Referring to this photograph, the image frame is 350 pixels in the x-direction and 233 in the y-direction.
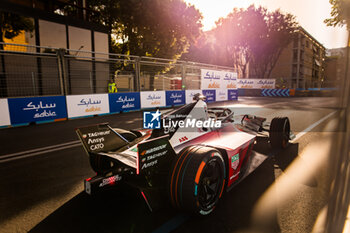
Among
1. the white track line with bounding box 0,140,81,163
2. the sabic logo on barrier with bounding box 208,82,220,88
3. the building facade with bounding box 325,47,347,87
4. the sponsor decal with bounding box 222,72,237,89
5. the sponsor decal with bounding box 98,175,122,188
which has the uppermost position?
the sponsor decal with bounding box 222,72,237,89

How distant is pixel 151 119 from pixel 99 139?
71cm

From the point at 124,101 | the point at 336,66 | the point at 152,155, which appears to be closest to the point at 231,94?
the point at 124,101

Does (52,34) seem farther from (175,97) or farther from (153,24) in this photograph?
(175,97)

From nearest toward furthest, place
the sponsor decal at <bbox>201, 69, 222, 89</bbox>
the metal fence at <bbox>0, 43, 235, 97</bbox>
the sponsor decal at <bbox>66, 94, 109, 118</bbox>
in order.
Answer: the sponsor decal at <bbox>66, 94, 109, 118</bbox> < the metal fence at <bbox>0, 43, 235, 97</bbox> < the sponsor decal at <bbox>201, 69, 222, 89</bbox>

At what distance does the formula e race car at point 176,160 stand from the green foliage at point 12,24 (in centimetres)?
1147

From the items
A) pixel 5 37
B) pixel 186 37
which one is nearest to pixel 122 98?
pixel 5 37

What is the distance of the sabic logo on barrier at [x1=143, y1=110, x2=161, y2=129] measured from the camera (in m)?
2.95

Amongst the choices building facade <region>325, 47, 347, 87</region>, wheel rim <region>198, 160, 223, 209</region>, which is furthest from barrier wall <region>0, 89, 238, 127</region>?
building facade <region>325, 47, 347, 87</region>

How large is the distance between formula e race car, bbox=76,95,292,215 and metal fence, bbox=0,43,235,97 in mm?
6845

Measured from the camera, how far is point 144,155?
2.08 meters

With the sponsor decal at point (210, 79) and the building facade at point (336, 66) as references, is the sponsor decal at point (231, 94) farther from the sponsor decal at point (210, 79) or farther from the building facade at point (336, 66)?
the building facade at point (336, 66)

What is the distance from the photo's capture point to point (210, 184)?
255cm

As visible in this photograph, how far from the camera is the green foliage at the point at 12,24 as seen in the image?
1109cm

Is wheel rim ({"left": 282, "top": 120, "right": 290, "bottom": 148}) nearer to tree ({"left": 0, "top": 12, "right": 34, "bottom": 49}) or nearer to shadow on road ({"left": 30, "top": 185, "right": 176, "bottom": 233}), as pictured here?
shadow on road ({"left": 30, "top": 185, "right": 176, "bottom": 233})
